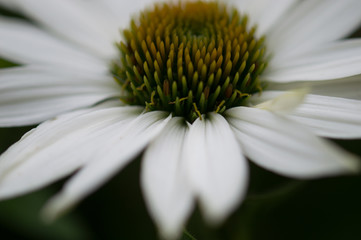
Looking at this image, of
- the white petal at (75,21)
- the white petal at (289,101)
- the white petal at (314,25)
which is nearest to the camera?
the white petal at (289,101)

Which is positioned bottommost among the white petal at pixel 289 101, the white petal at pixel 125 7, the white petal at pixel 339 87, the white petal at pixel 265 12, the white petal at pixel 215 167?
the white petal at pixel 339 87

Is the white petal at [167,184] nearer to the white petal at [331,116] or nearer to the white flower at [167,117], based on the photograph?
the white flower at [167,117]

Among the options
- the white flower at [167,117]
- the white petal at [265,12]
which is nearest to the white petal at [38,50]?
the white flower at [167,117]

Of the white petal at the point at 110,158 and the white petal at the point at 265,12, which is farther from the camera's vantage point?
the white petal at the point at 265,12

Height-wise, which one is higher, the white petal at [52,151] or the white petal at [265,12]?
the white petal at [265,12]

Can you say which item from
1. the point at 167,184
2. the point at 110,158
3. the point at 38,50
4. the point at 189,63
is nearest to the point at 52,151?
the point at 110,158

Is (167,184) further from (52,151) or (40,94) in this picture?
(40,94)

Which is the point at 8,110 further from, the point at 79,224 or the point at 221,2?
the point at 221,2

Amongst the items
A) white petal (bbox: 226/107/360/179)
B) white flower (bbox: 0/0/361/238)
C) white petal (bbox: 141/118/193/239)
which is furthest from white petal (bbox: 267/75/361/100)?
white petal (bbox: 141/118/193/239)
